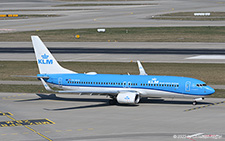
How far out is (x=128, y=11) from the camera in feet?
623

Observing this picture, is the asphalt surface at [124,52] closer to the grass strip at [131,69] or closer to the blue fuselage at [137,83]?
the grass strip at [131,69]

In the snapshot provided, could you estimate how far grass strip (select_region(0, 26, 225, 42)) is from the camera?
12700 centimetres

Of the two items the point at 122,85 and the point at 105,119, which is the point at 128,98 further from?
the point at 105,119

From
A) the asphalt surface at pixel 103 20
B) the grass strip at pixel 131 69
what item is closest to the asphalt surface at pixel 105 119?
the grass strip at pixel 131 69

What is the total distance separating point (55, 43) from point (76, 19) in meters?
45.8

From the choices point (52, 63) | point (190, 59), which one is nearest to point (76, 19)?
point (190, 59)

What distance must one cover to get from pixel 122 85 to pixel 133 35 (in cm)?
7518

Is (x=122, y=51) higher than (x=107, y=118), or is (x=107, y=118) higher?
(x=122, y=51)

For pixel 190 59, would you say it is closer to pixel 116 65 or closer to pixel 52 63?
pixel 116 65

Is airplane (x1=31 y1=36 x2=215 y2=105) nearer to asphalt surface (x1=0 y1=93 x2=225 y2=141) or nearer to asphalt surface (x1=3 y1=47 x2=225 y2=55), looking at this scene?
asphalt surface (x1=0 y1=93 x2=225 y2=141)

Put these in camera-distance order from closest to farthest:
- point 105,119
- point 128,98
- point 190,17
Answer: point 105,119
point 128,98
point 190,17

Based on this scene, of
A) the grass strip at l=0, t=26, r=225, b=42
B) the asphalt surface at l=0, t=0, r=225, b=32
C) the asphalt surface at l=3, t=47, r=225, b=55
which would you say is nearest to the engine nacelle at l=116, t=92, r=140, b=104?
the asphalt surface at l=3, t=47, r=225, b=55

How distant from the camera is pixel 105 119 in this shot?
51.9 m

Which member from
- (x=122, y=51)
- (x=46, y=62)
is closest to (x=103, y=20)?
(x=122, y=51)
